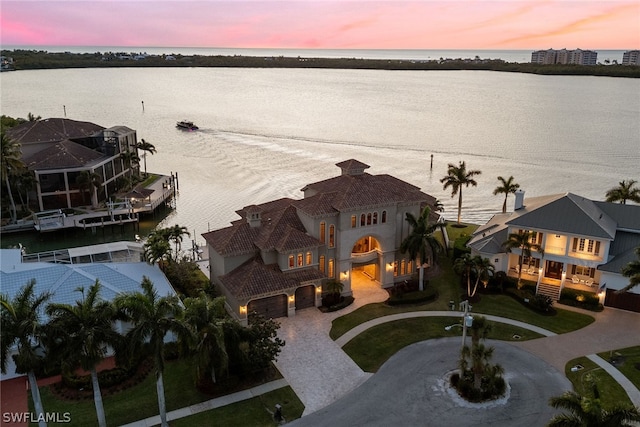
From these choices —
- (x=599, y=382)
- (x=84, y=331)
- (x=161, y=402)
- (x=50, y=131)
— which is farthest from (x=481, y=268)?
(x=50, y=131)

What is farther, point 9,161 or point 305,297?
point 9,161

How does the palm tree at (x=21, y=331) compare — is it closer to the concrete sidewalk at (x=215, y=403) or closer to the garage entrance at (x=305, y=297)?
the concrete sidewalk at (x=215, y=403)

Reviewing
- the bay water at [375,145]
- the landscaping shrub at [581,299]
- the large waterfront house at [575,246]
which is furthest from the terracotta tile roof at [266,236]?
the bay water at [375,145]

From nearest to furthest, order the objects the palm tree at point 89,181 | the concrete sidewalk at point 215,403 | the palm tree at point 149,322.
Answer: the palm tree at point 149,322 < the concrete sidewalk at point 215,403 < the palm tree at point 89,181

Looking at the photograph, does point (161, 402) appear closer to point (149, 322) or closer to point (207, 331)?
point (207, 331)

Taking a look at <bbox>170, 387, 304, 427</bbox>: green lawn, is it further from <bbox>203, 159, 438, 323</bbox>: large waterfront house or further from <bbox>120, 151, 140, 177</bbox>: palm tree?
<bbox>120, 151, 140, 177</bbox>: palm tree

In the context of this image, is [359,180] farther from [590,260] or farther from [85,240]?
[85,240]
